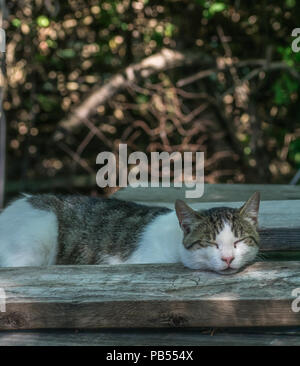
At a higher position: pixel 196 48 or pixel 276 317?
pixel 196 48

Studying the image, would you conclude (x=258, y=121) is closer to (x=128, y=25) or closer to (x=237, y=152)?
(x=237, y=152)

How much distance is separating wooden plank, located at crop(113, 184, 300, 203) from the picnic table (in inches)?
45.5

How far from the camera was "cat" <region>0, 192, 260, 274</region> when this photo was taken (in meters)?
2.02

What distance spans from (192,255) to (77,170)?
15.0 feet

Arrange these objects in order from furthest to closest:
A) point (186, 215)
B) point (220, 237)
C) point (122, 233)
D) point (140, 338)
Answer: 1. point (122, 233)
2. point (186, 215)
3. point (220, 237)
4. point (140, 338)

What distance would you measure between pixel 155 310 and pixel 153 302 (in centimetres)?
3

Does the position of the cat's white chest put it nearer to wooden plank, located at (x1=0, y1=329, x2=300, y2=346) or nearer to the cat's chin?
the cat's chin


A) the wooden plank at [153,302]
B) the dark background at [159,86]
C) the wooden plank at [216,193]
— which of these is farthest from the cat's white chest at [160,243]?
the dark background at [159,86]

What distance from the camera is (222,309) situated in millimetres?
1606

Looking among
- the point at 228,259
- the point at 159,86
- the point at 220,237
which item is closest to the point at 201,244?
the point at 220,237

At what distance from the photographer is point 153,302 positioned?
5.34 feet

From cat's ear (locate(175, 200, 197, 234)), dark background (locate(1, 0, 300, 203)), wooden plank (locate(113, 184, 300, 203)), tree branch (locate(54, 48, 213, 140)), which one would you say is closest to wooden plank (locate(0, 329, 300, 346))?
cat's ear (locate(175, 200, 197, 234))

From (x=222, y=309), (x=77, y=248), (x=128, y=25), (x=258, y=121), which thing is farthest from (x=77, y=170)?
(x=222, y=309)

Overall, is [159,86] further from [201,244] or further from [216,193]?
[201,244]
